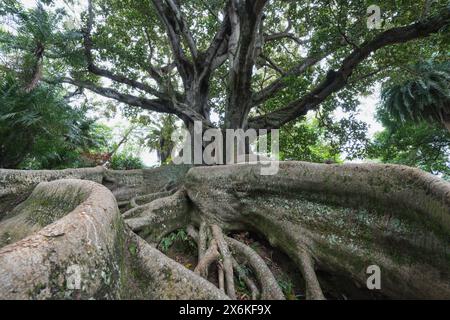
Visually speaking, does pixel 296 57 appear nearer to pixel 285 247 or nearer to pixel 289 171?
pixel 289 171

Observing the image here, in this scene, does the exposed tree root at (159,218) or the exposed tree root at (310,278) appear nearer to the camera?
the exposed tree root at (310,278)

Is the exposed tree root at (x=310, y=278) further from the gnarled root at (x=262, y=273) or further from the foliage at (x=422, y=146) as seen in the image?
the foliage at (x=422, y=146)

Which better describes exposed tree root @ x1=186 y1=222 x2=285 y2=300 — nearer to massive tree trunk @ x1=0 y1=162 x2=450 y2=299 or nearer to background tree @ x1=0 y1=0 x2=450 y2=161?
massive tree trunk @ x1=0 y1=162 x2=450 y2=299

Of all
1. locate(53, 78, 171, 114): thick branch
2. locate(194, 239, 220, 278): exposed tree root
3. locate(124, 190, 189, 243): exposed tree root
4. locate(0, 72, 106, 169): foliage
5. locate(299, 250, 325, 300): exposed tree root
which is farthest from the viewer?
locate(53, 78, 171, 114): thick branch

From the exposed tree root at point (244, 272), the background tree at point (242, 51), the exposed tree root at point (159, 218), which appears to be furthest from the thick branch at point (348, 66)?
the exposed tree root at point (244, 272)

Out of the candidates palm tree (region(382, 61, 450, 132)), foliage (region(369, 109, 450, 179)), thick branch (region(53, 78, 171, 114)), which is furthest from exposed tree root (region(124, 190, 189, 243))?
foliage (region(369, 109, 450, 179))

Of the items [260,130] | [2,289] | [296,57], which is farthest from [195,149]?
[2,289]

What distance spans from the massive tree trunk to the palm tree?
837 centimetres

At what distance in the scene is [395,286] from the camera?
2439mm

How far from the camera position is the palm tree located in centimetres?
967

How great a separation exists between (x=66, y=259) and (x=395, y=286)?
8.52 ft

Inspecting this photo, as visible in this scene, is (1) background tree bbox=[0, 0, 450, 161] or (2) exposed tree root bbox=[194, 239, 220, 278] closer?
(2) exposed tree root bbox=[194, 239, 220, 278]

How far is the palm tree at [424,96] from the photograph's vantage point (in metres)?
9.67

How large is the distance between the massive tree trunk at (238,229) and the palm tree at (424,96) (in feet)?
27.5
